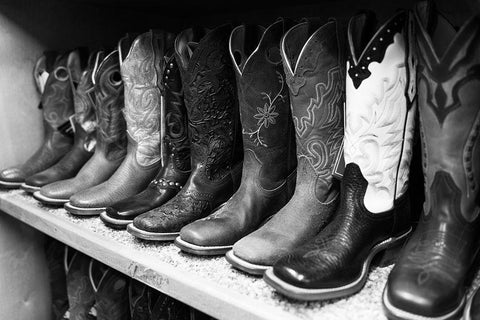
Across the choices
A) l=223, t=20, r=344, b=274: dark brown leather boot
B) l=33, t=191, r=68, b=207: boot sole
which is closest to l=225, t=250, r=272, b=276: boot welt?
l=223, t=20, r=344, b=274: dark brown leather boot

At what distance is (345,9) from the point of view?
45.0 inches

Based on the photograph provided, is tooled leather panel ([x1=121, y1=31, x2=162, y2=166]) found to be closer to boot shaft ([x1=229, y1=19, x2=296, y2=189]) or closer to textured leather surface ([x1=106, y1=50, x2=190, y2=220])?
textured leather surface ([x1=106, y1=50, x2=190, y2=220])

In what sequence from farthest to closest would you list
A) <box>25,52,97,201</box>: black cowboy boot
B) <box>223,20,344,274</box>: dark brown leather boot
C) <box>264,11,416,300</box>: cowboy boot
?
1. <box>25,52,97,201</box>: black cowboy boot
2. <box>223,20,344,274</box>: dark brown leather boot
3. <box>264,11,416,300</box>: cowboy boot

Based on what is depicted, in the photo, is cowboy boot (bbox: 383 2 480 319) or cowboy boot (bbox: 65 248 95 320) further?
cowboy boot (bbox: 65 248 95 320)

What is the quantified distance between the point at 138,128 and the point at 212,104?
275 mm

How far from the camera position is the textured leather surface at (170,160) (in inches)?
38.3

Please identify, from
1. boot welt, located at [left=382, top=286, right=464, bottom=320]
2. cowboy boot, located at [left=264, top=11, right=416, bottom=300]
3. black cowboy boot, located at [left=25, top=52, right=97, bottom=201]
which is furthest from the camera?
black cowboy boot, located at [left=25, top=52, right=97, bottom=201]

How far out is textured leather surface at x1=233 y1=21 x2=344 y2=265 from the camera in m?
0.74

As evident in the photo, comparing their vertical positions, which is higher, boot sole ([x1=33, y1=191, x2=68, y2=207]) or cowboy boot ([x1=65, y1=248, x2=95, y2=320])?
boot sole ([x1=33, y1=191, x2=68, y2=207])

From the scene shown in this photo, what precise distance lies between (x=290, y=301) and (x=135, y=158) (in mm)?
652

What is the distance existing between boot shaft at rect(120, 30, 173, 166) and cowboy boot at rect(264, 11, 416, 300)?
525 millimetres

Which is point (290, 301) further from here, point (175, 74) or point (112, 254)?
point (175, 74)

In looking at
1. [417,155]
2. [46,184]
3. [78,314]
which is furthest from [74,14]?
[417,155]

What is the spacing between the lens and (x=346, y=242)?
2.21 ft
